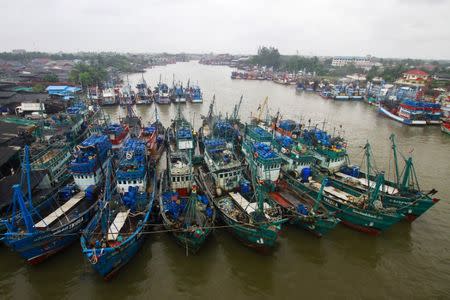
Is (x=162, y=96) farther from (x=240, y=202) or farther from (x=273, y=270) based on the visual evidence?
(x=273, y=270)

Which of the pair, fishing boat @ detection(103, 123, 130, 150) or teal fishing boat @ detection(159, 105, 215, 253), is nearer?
teal fishing boat @ detection(159, 105, 215, 253)

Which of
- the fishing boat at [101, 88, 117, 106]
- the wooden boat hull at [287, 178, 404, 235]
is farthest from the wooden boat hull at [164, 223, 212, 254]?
the fishing boat at [101, 88, 117, 106]

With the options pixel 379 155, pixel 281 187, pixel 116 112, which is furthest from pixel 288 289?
pixel 116 112

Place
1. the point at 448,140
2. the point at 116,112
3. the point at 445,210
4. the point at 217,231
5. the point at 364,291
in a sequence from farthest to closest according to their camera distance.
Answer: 1. the point at 116,112
2. the point at 448,140
3. the point at 445,210
4. the point at 217,231
5. the point at 364,291

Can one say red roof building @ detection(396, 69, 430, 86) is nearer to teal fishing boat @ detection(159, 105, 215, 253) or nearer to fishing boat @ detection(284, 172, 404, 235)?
fishing boat @ detection(284, 172, 404, 235)

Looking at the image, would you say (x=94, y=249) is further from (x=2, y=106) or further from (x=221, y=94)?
(x=221, y=94)

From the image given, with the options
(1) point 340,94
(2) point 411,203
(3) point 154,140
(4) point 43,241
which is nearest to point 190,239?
(4) point 43,241
